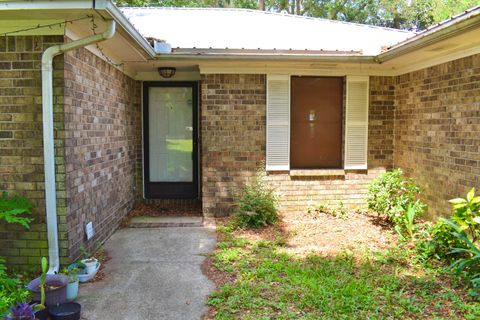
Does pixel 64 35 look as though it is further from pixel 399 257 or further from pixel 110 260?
pixel 399 257

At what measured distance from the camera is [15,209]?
3.71 m

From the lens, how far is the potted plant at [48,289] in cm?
306

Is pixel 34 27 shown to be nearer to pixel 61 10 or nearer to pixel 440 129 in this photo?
pixel 61 10

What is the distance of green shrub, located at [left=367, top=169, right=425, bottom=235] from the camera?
5.34m

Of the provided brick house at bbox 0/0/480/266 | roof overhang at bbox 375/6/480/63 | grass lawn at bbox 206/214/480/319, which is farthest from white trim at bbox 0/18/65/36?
roof overhang at bbox 375/6/480/63

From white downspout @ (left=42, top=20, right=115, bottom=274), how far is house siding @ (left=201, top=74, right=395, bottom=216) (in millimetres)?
2776

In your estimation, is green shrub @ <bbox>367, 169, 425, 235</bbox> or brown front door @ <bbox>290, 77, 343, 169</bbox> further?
brown front door @ <bbox>290, 77, 343, 169</bbox>

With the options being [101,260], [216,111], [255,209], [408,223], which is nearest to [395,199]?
[408,223]

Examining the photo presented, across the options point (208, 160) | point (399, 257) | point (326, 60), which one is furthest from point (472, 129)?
point (208, 160)

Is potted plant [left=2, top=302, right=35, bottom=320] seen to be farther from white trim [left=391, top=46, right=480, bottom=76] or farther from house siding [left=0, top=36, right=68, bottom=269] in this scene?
white trim [left=391, top=46, right=480, bottom=76]

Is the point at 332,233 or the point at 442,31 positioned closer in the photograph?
the point at 442,31

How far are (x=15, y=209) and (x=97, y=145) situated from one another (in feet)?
4.79

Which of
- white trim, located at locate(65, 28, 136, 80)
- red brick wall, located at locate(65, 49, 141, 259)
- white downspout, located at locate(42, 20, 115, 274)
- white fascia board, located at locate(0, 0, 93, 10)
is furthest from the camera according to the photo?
red brick wall, located at locate(65, 49, 141, 259)

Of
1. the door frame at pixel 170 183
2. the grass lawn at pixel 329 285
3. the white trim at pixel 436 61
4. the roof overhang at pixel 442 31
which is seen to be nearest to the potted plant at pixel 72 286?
the grass lawn at pixel 329 285
